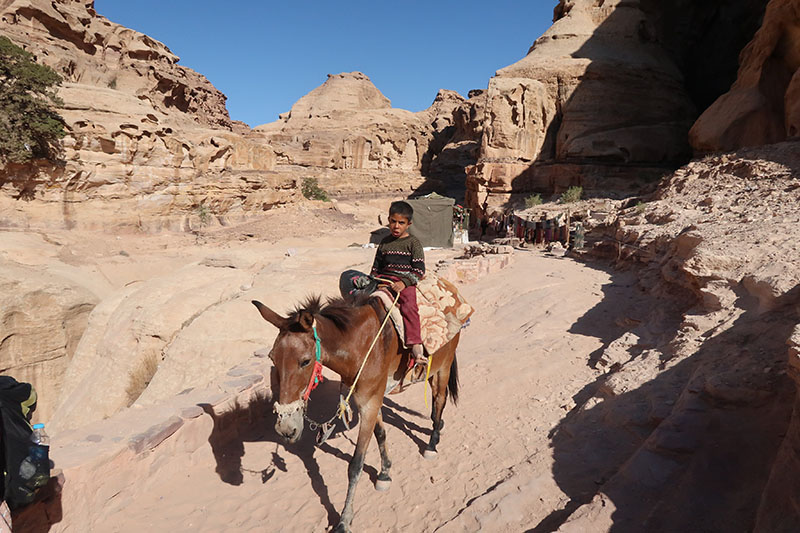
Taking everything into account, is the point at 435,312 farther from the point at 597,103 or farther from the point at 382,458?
the point at 597,103

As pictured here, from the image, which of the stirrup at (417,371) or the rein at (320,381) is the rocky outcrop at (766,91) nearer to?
the stirrup at (417,371)

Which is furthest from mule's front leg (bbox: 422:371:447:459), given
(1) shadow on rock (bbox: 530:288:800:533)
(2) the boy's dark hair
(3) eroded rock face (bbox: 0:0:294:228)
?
(3) eroded rock face (bbox: 0:0:294:228)

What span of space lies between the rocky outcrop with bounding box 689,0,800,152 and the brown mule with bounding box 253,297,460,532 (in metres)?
20.0

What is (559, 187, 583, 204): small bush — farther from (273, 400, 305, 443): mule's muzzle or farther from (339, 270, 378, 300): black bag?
(273, 400, 305, 443): mule's muzzle

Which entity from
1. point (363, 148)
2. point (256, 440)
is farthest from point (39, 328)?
point (363, 148)

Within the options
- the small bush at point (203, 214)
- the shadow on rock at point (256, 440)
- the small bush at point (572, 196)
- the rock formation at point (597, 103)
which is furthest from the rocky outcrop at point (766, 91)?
the small bush at point (203, 214)

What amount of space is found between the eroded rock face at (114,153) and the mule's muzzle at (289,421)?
21.8 metres

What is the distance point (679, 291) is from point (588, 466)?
424cm

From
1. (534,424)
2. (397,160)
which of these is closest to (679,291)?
(534,424)

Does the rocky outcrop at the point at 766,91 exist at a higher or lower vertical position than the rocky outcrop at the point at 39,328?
higher

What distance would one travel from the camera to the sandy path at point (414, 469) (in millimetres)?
3281

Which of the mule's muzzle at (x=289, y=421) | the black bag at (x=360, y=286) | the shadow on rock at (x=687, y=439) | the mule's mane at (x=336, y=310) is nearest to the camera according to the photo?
the shadow on rock at (x=687, y=439)

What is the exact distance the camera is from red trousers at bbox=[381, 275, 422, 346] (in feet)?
12.4

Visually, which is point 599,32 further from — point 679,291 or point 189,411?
point 189,411
